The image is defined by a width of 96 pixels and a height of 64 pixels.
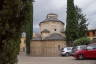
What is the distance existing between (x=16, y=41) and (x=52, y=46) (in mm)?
43034

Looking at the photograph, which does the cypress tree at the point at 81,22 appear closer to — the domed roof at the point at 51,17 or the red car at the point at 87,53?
the domed roof at the point at 51,17

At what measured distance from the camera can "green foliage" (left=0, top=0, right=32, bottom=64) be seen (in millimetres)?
4934

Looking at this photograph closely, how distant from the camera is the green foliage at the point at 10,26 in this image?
4934 mm

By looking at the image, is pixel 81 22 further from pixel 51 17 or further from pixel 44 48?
pixel 44 48

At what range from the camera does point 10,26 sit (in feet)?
16.8

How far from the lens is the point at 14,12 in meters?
5.04

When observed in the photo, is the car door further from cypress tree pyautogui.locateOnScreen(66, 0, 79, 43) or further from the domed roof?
the domed roof

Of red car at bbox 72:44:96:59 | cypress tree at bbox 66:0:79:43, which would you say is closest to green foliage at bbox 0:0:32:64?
red car at bbox 72:44:96:59

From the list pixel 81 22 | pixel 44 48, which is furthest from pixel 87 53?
pixel 81 22

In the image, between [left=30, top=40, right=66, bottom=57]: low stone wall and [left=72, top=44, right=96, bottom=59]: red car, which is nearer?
[left=72, top=44, right=96, bottom=59]: red car

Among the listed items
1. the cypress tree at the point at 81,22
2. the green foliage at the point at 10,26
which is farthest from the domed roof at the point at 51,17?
the green foliage at the point at 10,26

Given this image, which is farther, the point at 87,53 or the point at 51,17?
the point at 51,17

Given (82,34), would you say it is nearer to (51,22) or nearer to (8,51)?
(51,22)

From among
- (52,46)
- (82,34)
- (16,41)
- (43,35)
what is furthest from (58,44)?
(16,41)
